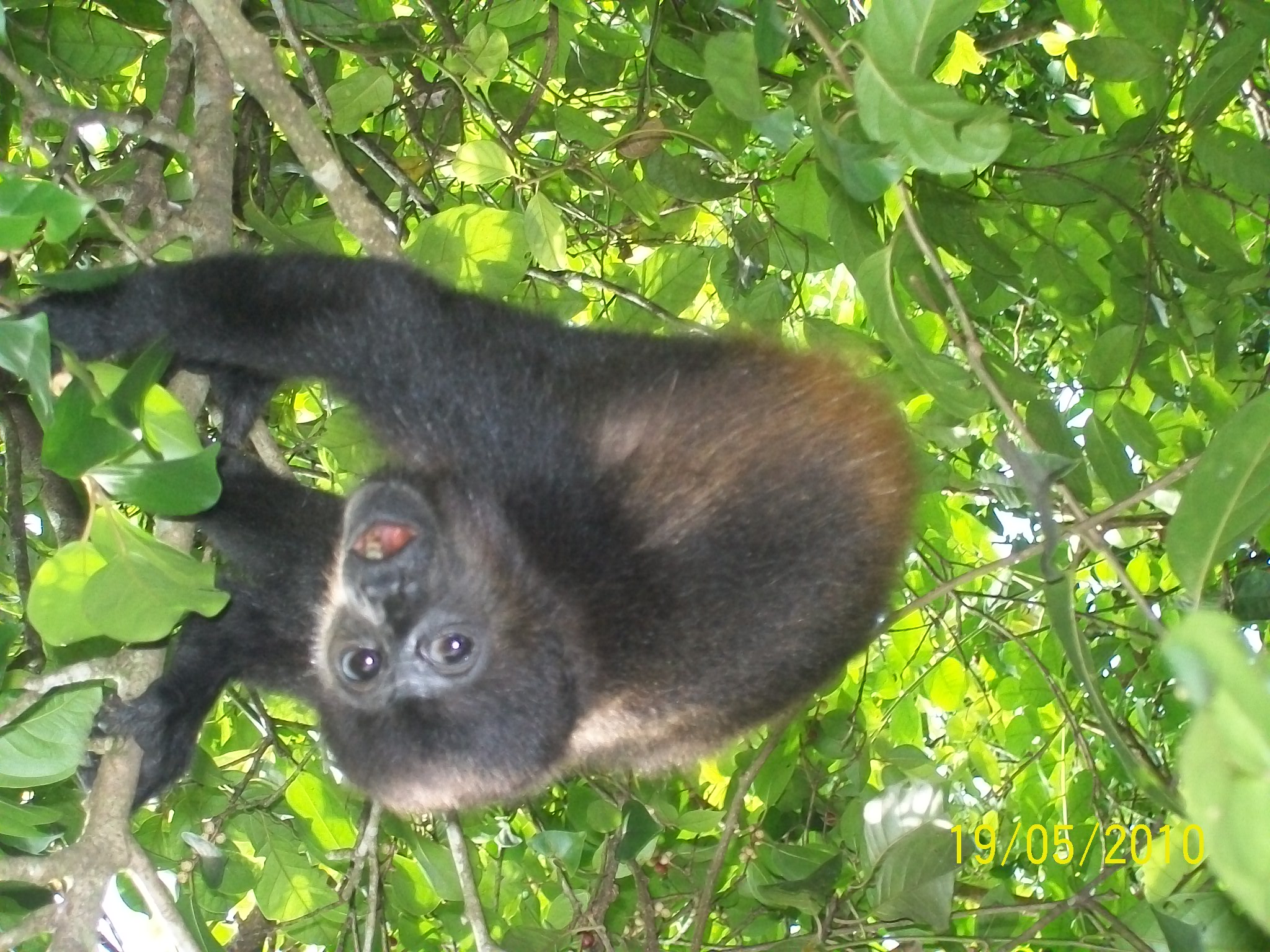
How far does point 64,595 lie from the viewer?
1621 mm

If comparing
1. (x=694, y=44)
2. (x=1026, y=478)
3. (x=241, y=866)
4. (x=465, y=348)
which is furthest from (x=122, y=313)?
(x=1026, y=478)

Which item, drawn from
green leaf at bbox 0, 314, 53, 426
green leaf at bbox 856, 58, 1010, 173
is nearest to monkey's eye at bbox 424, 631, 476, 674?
green leaf at bbox 0, 314, 53, 426

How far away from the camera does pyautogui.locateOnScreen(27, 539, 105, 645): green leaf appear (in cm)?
161

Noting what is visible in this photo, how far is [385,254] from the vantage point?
2.58 meters

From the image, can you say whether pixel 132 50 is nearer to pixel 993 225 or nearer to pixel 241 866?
pixel 241 866

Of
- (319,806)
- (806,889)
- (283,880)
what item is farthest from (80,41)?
Answer: (806,889)

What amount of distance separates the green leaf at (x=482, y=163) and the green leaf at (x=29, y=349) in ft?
4.64

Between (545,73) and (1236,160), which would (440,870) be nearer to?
(545,73)

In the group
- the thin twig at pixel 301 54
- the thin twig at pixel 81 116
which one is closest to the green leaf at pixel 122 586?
the thin twig at pixel 81 116

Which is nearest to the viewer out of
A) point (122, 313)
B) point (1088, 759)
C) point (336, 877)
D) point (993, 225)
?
point (122, 313)

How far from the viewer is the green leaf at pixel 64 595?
1607 millimetres

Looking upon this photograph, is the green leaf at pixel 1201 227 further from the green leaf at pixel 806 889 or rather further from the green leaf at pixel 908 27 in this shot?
the green leaf at pixel 806 889

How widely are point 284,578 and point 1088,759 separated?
7.01 feet

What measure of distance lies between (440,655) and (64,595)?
101 centimetres
